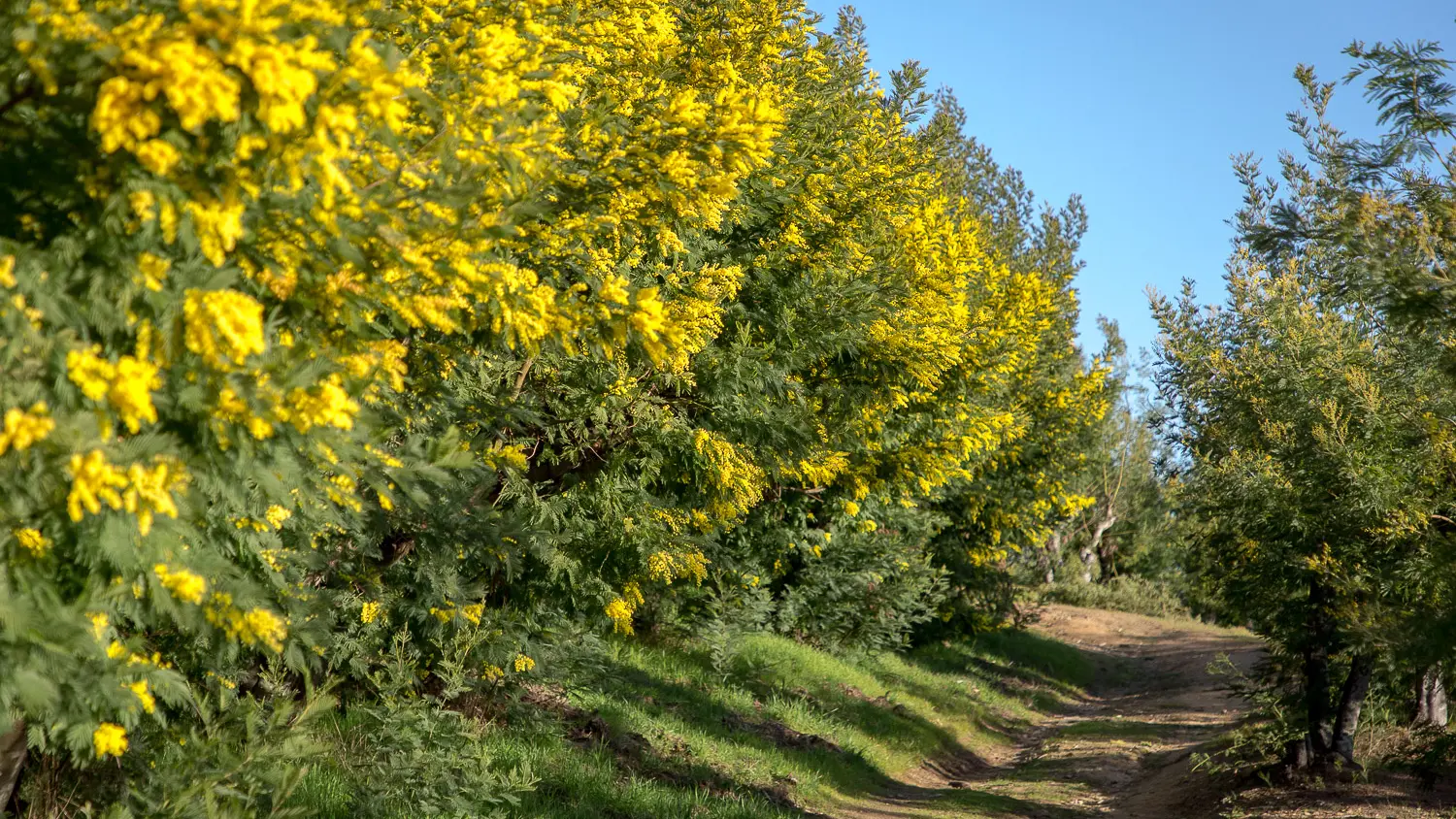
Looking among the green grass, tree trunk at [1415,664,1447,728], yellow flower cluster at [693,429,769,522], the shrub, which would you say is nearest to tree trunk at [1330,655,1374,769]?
tree trunk at [1415,664,1447,728]

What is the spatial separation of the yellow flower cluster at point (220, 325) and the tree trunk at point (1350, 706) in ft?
40.4

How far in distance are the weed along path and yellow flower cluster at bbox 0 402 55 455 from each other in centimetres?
1068

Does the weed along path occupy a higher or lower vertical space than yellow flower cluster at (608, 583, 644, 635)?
lower

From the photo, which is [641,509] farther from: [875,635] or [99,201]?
[875,635]

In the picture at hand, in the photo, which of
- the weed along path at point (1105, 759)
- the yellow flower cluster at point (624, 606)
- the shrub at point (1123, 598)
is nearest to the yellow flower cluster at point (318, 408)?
the yellow flower cluster at point (624, 606)

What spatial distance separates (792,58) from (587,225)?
7.14 metres

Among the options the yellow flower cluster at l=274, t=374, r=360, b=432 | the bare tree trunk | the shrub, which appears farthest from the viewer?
the shrub

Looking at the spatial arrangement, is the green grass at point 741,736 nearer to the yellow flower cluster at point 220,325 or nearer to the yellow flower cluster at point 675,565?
the yellow flower cluster at point 675,565

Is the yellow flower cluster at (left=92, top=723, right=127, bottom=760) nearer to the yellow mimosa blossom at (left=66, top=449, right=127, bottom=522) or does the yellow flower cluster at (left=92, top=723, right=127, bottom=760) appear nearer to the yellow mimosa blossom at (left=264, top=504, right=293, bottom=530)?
the yellow mimosa blossom at (left=264, top=504, right=293, bottom=530)

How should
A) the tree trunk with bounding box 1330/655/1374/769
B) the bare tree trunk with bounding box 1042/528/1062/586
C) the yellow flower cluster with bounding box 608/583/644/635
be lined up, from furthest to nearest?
1. the bare tree trunk with bounding box 1042/528/1062/586
2. the tree trunk with bounding box 1330/655/1374/769
3. the yellow flower cluster with bounding box 608/583/644/635

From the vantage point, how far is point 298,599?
207 inches

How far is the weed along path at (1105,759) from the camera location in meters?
13.9

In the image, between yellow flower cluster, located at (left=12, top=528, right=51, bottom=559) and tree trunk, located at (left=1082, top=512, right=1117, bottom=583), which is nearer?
yellow flower cluster, located at (left=12, top=528, right=51, bottom=559)

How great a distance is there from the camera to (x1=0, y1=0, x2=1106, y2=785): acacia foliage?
2.89 meters
